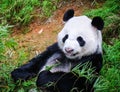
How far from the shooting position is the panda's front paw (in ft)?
18.1

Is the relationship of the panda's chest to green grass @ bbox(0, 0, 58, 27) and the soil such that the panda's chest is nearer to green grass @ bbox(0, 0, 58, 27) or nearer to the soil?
the soil

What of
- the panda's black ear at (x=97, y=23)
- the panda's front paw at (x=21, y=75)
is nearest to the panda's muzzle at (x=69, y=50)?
the panda's black ear at (x=97, y=23)

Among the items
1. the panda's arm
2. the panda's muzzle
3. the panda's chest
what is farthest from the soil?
the panda's muzzle

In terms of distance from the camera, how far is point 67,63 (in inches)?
220

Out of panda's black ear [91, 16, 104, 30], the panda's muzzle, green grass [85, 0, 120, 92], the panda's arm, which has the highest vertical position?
panda's black ear [91, 16, 104, 30]

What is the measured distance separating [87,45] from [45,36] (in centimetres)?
272

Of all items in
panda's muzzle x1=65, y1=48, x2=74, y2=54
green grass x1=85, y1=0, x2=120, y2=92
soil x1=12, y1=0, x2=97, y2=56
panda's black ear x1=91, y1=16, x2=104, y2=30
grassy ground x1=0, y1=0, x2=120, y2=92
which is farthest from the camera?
soil x1=12, y1=0, x2=97, y2=56

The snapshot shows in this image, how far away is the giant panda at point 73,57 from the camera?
532 centimetres

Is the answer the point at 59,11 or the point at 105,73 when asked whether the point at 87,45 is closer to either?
the point at 105,73

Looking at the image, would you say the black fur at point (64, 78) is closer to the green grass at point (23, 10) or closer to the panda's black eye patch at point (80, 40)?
the panda's black eye patch at point (80, 40)

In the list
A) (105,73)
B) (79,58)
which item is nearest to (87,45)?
(79,58)

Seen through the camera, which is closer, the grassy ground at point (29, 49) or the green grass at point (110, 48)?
the grassy ground at point (29, 49)

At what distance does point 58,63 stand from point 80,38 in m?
0.45

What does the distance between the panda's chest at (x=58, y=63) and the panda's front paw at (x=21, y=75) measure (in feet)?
0.68
